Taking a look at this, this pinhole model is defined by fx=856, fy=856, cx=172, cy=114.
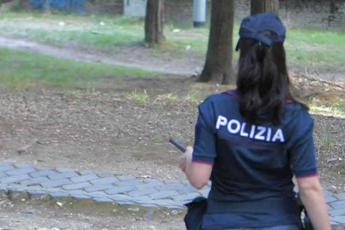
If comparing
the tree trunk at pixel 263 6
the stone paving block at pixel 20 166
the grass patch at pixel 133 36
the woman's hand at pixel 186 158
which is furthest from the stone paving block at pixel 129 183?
the grass patch at pixel 133 36

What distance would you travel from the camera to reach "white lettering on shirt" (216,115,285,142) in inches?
129

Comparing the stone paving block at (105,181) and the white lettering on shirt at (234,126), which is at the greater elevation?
the white lettering on shirt at (234,126)

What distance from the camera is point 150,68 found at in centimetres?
2131

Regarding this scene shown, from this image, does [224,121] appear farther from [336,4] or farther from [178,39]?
[336,4]

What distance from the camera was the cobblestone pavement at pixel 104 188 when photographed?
6910 mm

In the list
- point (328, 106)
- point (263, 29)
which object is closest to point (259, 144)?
point (263, 29)

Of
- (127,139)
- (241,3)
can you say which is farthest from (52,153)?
(241,3)

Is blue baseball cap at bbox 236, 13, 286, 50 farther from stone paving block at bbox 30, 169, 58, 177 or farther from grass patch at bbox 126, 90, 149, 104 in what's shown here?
grass patch at bbox 126, 90, 149, 104

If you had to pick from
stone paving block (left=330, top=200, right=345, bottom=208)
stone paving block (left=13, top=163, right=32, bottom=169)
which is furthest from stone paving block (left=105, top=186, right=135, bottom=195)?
stone paving block (left=330, top=200, right=345, bottom=208)

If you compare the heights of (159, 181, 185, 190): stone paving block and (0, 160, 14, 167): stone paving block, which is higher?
(159, 181, 185, 190): stone paving block

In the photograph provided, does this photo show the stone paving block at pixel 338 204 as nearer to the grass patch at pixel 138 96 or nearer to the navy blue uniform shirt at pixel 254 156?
the navy blue uniform shirt at pixel 254 156

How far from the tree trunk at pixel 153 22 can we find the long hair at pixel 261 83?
67.4 feet

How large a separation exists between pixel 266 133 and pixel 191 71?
57.0ft

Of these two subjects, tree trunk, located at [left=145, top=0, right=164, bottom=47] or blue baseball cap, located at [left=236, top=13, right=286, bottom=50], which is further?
tree trunk, located at [left=145, top=0, right=164, bottom=47]
